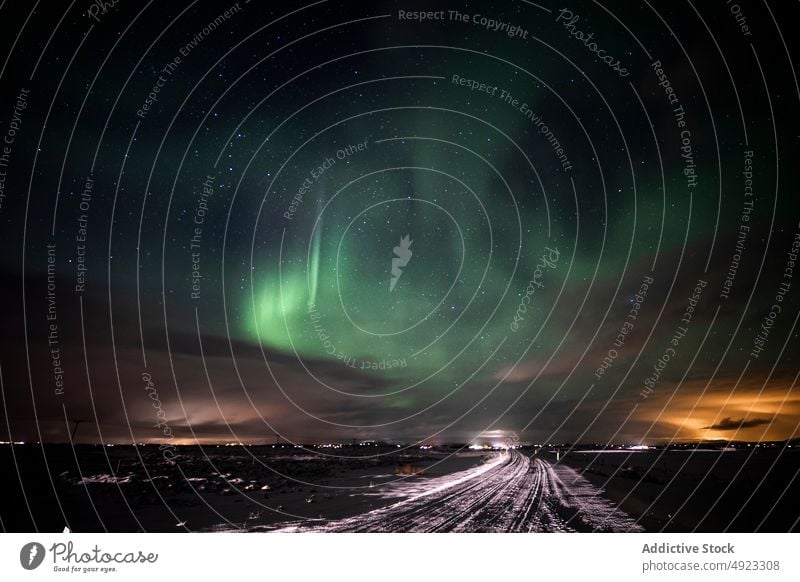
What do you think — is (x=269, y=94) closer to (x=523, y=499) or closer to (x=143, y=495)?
(x=523, y=499)

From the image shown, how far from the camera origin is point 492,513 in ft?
59.2

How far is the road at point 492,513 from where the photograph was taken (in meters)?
15.6

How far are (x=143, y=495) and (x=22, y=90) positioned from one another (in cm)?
2220

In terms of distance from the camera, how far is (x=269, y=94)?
47.0ft

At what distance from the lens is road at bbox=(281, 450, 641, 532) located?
1559 centimetres
